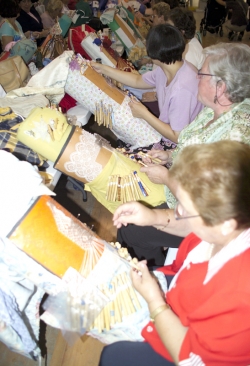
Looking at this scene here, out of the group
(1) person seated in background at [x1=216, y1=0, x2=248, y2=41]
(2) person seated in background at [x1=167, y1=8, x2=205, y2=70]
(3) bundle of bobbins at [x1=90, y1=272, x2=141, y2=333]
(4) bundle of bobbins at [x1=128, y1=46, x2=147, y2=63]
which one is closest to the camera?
(3) bundle of bobbins at [x1=90, y1=272, x2=141, y2=333]

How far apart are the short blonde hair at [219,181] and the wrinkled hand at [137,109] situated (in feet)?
4.22

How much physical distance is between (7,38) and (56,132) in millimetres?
2295

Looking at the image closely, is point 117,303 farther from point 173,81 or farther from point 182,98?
point 173,81

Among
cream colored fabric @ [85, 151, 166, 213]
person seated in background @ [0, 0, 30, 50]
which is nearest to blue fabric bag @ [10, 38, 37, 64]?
person seated in background @ [0, 0, 30, 50]

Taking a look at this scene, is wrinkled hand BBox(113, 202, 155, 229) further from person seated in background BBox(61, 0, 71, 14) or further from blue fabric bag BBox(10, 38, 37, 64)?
person seated in background BBox(61, 0, 71, 14)

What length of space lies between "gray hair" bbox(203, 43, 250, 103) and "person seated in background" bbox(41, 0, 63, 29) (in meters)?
3.08

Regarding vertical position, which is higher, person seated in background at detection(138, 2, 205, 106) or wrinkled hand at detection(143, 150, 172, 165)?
person seated in background at detection(138, 2, 205, 106)

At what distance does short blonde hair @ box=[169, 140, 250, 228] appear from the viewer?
0.80m

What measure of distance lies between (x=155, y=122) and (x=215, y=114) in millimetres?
546

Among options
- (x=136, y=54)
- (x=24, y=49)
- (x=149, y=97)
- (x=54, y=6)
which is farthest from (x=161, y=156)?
(x=54, y=6)

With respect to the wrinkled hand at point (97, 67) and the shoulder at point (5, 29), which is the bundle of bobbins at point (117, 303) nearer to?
the wrinkled hand at point (97, 67)

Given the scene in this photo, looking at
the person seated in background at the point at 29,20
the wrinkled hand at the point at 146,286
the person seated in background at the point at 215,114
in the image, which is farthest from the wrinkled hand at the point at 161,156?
the person seated in background at the point at 29,20

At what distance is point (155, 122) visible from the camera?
2033 millimetres

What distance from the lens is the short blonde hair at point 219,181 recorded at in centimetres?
80
